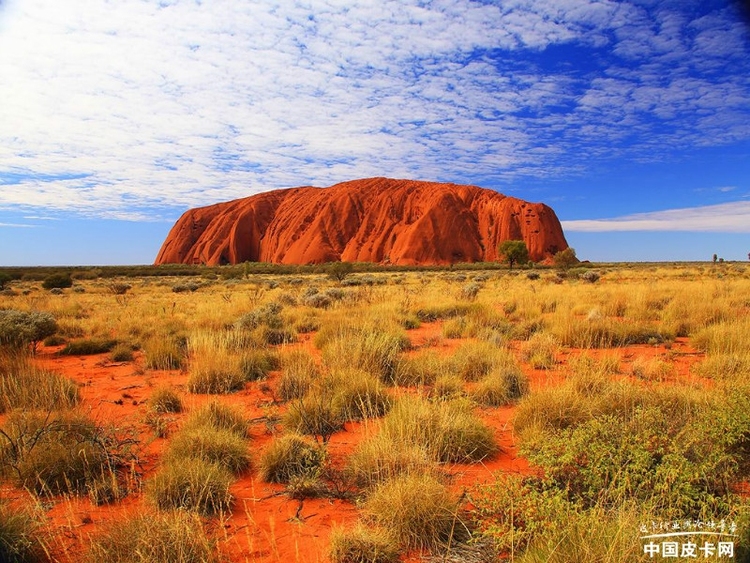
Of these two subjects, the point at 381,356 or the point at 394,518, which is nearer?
the point at 394,518

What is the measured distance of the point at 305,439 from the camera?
13.9ft

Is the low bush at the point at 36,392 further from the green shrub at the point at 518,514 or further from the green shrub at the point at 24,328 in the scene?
the green shrub at the point at 518,514

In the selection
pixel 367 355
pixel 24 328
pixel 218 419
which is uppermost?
pixel 24 328

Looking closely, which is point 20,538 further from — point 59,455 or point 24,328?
point 24,328

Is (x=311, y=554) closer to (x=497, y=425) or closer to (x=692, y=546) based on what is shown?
(x=692, y=546)

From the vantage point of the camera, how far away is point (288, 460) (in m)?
3.80

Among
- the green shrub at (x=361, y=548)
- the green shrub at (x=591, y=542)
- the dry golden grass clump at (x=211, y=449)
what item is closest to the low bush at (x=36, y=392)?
the dry golden grass clump at (x=211, y=449)

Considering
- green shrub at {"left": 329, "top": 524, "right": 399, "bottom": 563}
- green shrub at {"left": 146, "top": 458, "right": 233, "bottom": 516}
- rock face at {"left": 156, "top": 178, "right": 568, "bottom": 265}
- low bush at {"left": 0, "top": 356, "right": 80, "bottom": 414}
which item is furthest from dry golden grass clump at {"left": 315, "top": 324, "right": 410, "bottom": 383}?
rock face at {"left": 156, "top": 178, "right": 568, "bottom": 265}

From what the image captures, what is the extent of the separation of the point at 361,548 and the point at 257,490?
1.31 meters

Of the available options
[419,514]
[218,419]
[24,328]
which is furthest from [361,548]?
[24,328]

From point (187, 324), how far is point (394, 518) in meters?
9.73

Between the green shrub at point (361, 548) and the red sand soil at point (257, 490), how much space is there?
0.11m

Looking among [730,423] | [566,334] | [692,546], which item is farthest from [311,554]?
[566,334]

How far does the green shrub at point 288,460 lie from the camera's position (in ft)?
12.1
